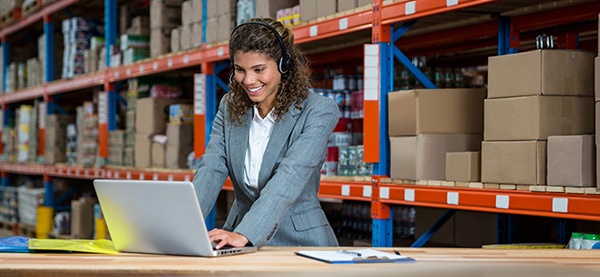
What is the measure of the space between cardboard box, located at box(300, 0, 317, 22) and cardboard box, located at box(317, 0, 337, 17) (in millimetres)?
43

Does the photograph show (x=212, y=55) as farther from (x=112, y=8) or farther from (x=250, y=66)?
(x=250, y=66)

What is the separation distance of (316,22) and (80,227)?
4.58 m

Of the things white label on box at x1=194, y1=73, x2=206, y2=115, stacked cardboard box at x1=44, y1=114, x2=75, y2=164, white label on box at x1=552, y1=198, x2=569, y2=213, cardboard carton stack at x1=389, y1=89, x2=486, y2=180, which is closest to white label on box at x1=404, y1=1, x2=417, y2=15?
cardboard carton stack at x1=389, y1=89, x2=486, y2=180

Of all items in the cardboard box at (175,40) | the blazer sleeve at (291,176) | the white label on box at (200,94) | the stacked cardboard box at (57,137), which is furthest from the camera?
the stacked cardboard box at (57,137)

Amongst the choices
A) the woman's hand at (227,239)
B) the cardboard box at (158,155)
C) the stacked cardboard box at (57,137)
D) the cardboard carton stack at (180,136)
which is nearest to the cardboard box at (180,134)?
the cardboard carton stack at (180,136)

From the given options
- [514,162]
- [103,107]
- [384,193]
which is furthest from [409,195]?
[103,107]

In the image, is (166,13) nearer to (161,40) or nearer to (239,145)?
(161,40)

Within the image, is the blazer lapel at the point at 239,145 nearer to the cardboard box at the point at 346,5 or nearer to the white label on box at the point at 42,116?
the cardboard box at the point at 346,5

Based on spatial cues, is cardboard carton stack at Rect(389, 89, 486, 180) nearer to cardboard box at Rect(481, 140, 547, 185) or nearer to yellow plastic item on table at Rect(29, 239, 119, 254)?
cardboard box at Rect(481, 140, 547, 185)

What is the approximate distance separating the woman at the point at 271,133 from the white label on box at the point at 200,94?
326 cm

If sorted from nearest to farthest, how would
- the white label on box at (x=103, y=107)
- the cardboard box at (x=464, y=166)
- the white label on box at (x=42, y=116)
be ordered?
1. the cardboard box at (x=464, y=166)
2. the white label on box at (x=103, y=107)
3. the white label on box at (x=42, y=116)

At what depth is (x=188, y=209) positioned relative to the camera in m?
1.83

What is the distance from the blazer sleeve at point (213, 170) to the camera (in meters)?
2.43

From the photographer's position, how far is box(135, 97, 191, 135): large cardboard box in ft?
21.4
